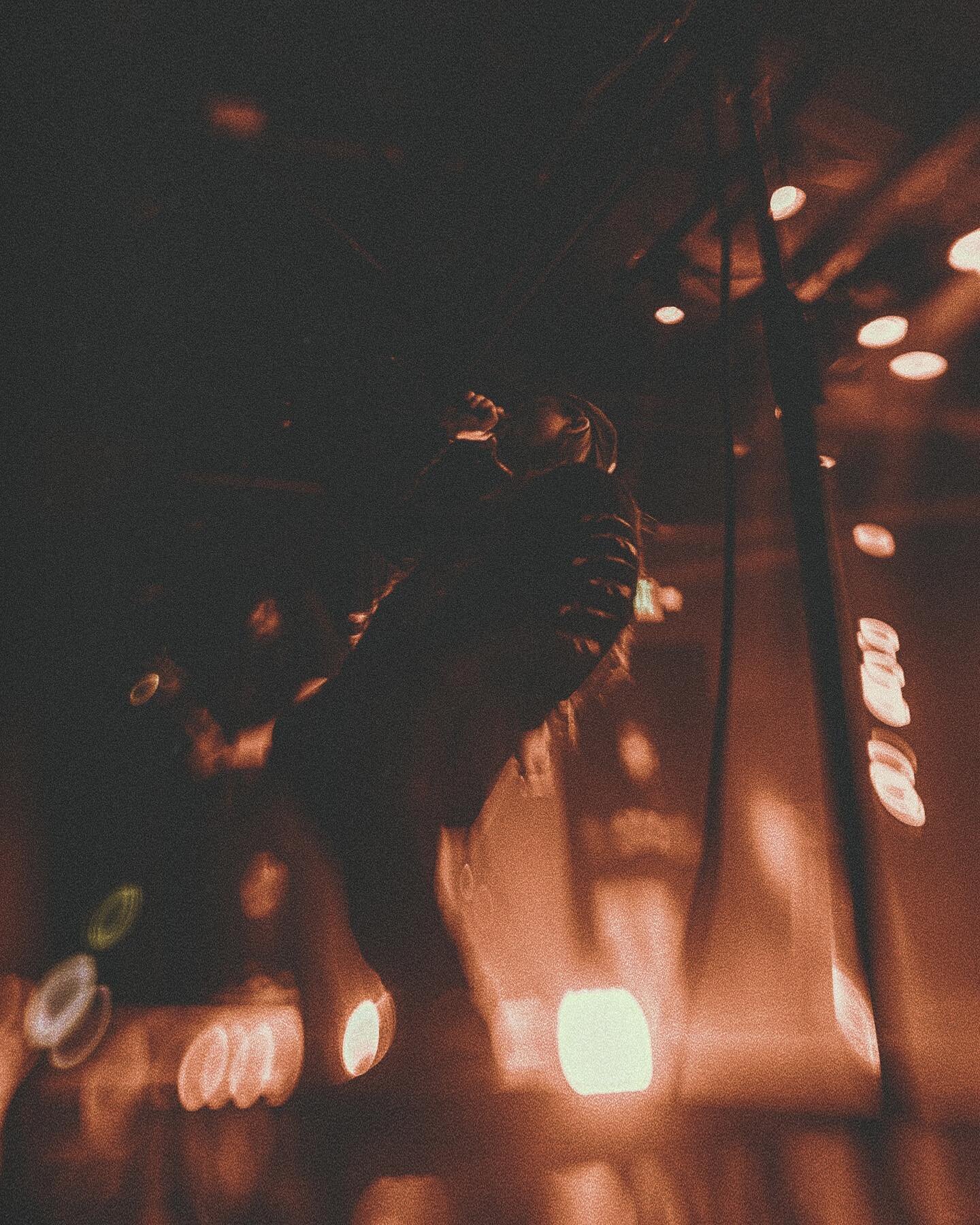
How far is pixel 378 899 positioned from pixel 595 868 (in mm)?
2227

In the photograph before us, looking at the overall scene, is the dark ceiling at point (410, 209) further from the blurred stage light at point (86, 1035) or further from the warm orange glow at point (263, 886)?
the blurred stage light at point (86, 1035)

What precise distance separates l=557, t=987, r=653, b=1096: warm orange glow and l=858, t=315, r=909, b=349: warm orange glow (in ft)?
7.70

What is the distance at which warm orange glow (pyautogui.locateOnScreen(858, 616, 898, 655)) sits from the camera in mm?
3531

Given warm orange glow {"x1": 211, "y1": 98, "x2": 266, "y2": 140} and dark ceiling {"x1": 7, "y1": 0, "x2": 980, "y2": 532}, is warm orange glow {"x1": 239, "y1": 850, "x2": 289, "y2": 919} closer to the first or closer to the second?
dark ceiling {"x1": 7, "y1": 0, "x2": 980, "y2": 532}

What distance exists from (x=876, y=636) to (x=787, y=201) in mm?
1887

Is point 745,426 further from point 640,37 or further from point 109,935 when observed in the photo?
point 109,935

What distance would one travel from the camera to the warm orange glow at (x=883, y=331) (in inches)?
110

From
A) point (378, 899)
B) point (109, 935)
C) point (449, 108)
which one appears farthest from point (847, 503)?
point (109, 935)

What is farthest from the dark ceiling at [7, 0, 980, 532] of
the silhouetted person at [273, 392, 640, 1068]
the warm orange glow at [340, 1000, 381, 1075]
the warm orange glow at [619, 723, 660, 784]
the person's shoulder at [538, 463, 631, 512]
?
the warm orange glow at [340, 1000, 381, 1075]

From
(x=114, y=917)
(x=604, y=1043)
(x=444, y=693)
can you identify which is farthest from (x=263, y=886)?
(x=444, y=693)

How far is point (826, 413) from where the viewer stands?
3.13 meters

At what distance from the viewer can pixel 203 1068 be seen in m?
2.01

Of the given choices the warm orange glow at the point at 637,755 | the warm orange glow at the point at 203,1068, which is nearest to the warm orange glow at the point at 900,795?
the warm orange glow at the point at 637,755

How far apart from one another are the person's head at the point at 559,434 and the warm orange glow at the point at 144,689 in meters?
1.63
